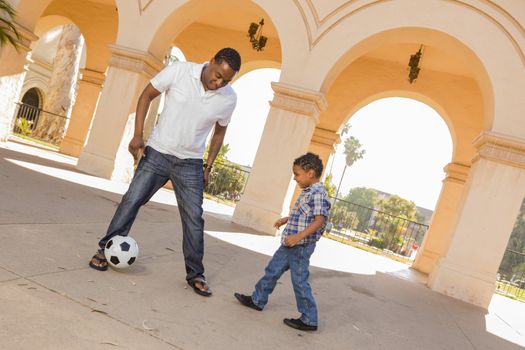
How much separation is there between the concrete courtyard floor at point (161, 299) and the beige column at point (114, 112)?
8.36 feet

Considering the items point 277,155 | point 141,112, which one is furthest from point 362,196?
point 141,112

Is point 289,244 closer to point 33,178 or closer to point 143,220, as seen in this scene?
point 143,220

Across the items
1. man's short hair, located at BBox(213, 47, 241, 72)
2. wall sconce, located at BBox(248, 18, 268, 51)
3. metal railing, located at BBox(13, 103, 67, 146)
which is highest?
wall sconce, located at BBox(248, 18, 268, 51)

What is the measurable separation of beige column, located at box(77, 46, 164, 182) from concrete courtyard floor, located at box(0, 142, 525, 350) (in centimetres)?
255

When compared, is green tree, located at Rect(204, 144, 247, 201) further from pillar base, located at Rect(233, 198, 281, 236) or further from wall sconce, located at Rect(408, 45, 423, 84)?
wall sconce, located at Rect(408, 45, 423, 84)

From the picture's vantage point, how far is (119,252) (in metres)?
3.15

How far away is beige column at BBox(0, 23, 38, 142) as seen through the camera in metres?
10.0

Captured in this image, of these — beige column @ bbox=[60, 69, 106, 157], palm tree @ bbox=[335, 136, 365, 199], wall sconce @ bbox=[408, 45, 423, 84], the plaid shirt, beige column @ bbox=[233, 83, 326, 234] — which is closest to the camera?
the plaid shirt

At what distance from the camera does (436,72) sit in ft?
39.9

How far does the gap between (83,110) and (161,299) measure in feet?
44.3

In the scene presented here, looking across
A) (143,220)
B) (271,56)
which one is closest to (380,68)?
(271,56)

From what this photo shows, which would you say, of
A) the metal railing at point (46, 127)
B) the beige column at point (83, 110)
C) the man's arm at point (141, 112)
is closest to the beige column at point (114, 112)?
the beige column at point (83, 110)

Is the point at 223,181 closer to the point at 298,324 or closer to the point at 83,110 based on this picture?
the point at 83,110

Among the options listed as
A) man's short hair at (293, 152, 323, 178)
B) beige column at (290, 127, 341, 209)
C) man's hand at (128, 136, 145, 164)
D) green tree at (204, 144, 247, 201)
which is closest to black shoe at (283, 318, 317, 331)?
man's short hair at (293, 152, 323, 178)
